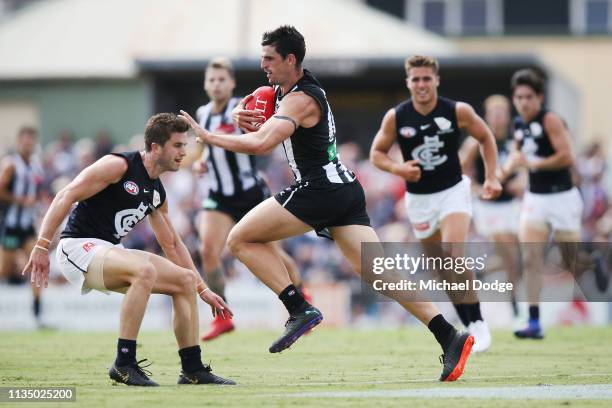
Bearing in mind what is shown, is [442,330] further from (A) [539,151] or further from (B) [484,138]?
(A) [539,151]

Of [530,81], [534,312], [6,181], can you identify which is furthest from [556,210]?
[6,181]

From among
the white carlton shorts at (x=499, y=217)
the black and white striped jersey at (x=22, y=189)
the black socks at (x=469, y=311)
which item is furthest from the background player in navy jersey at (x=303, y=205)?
the black and white striped jersey at (x=22, y=189)

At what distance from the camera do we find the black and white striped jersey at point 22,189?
18.6 metres

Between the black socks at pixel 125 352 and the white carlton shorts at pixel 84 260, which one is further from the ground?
the white carlton shorts at pixel 84 260

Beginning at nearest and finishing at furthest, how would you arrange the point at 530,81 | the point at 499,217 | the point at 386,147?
the point at 386,147 → the point at 530,81 → the point at 499,217

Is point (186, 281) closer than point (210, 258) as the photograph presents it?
Yes

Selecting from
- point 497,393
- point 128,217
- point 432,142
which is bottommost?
point 497,393

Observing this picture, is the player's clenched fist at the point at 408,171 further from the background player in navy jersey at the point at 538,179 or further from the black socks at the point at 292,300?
the black socks at the point at 292,300

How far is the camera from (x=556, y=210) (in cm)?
1423

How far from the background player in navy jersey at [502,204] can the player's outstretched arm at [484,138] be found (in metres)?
3.41

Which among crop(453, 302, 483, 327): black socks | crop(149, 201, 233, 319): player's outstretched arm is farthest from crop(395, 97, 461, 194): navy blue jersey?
crop(149, 201, 233, 319): player's outstretched arm

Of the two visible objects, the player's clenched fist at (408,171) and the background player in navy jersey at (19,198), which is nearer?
the player's clenched fist at (408,171)

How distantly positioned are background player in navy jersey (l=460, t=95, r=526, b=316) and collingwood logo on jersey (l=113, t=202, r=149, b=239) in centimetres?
684

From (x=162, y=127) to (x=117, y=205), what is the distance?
2.25ft
